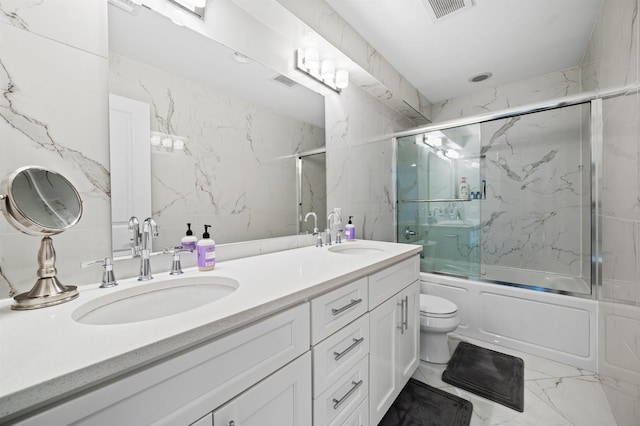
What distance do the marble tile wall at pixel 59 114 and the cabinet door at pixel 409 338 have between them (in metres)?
1.42

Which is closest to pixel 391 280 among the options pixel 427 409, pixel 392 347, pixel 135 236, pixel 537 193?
pixel 392 347

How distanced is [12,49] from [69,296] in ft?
2.34

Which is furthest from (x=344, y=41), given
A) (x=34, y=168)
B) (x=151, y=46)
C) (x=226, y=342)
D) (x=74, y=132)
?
(x=226, y=342)

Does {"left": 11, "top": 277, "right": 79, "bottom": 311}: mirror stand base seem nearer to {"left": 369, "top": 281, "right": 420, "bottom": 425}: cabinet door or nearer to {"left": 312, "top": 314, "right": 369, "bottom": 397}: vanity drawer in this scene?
{"left": 312, "top": 314, "right": 369, "bottom": 397}: vanity drawer

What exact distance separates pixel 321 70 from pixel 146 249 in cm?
149

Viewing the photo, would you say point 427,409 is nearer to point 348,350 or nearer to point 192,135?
point 348,350

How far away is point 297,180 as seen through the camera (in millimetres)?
1627

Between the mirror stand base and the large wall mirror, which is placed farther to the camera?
the large wall mirror

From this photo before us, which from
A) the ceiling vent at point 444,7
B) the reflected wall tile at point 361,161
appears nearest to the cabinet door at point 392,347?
the reflected wall tile at point 361,161

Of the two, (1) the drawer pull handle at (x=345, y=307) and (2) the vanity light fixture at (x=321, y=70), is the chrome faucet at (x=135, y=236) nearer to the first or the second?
(1) the drawer pull handle at (x=345, y=307)

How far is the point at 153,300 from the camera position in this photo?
86cm

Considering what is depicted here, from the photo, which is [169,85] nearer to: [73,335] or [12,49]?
[12,49]

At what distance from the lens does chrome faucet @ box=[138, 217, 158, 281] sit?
0.91 m

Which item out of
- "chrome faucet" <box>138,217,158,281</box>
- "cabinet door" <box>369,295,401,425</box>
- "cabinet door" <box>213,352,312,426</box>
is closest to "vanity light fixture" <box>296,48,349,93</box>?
"chrome faucet" <box>138,217,158,281</box>
